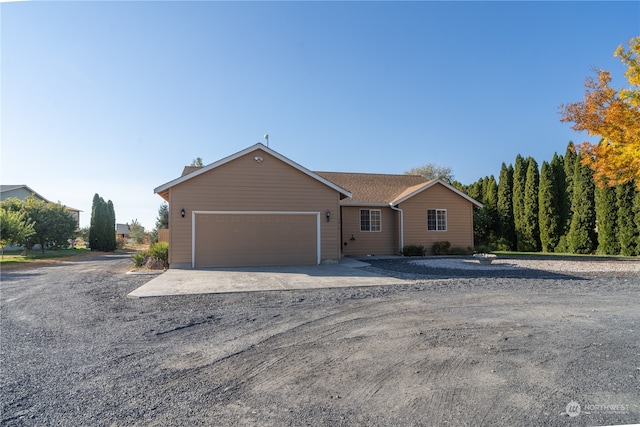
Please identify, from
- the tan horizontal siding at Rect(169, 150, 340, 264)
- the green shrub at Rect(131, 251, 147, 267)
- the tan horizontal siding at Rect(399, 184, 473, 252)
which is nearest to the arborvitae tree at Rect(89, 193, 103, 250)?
the green shrub at Rect(131, 251, 147, 267)

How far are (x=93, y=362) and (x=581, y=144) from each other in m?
18.2

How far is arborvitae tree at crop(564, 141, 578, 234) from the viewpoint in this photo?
2314 centimetres

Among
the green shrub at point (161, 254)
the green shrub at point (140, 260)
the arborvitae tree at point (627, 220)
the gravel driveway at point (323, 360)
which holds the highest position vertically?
the arborvitae tree at point (627, 220)

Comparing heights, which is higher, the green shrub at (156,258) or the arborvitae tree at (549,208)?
the arborvitae tree at (549,208)

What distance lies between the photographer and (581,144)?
15.6m

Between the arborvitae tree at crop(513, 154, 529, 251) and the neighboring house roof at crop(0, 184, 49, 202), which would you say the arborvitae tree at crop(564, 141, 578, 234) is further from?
the neighboring house roof at crop(0, 184, 49, 202)

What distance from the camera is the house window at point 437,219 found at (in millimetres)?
19297

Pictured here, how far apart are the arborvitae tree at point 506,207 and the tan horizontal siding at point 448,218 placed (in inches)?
325

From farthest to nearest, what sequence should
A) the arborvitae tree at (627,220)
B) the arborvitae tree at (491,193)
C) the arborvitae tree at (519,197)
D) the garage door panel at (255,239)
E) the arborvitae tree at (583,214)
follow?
the arborvitae tree at (491,193) < the arborvitae tree at (519,197) < the arborvitae tree at (583,214) < the arborvitae tree at (627,220) < the garage door panel at (255,239)

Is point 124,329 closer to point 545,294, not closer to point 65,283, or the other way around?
point 65,283

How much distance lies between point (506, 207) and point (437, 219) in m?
9.93

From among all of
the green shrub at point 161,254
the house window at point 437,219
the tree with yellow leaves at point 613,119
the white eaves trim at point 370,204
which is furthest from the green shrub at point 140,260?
the tree with yellow leaves at point 613,119

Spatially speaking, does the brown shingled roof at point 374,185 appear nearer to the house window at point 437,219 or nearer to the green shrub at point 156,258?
the house window at point 437,219

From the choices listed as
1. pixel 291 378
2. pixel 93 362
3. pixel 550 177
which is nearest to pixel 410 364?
pixel 291 378
